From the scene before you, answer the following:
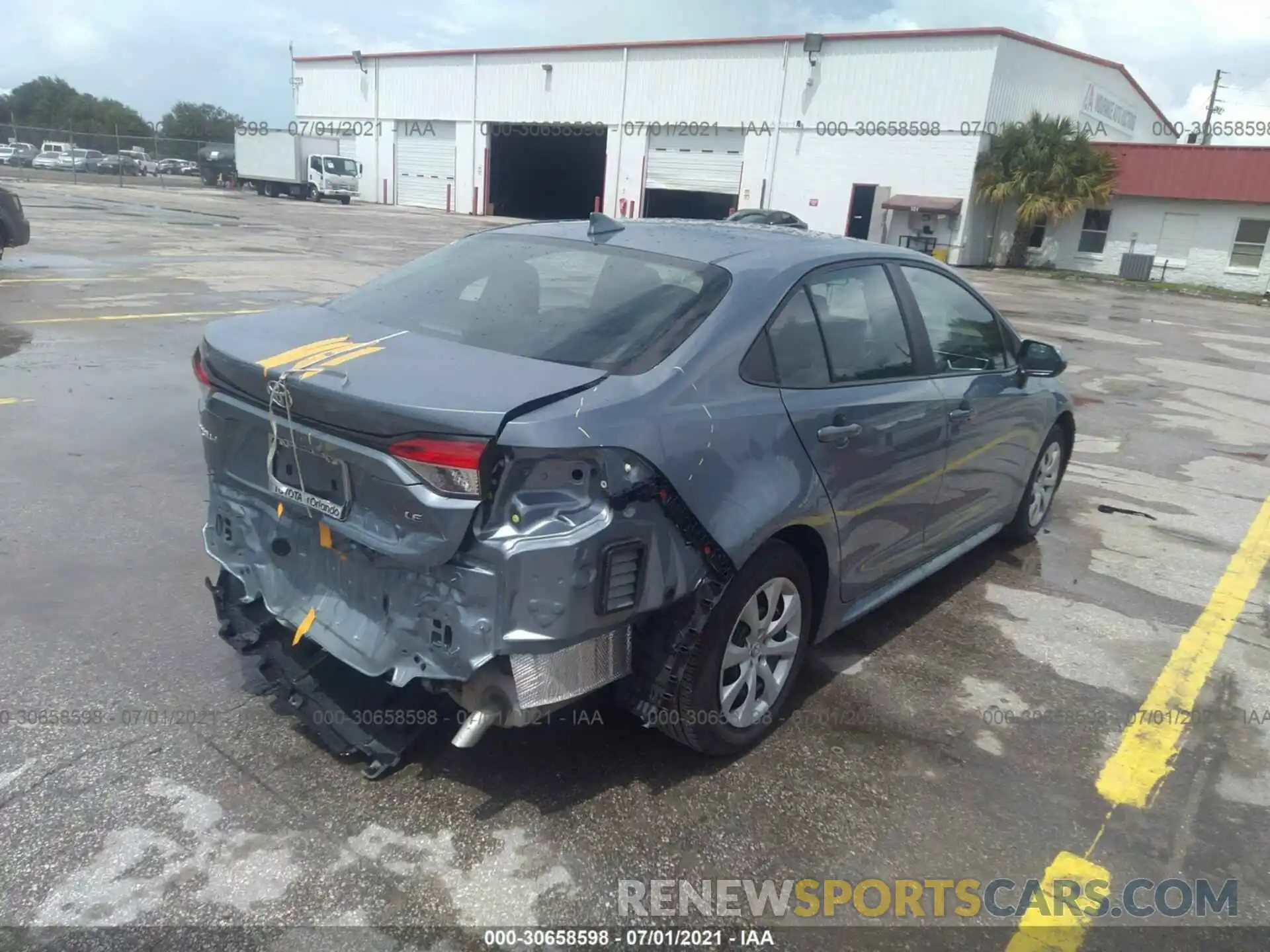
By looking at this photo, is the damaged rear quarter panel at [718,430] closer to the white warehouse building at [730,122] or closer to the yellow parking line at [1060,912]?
the yellow parking line at [1060,912]

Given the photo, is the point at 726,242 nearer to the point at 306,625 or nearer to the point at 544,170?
the point at 306,625

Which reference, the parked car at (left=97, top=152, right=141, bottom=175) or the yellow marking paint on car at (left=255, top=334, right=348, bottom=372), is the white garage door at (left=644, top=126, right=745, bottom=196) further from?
the yellow marking paint on car at (left=255, top=334, right=348, bottom=372)

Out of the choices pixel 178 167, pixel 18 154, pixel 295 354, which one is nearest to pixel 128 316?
pixel 295 354

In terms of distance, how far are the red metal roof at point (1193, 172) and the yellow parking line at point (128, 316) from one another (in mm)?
30213

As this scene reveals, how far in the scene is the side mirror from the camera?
4.77m

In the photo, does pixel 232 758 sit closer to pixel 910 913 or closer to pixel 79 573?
pixel 79 573

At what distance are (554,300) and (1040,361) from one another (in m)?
2.70

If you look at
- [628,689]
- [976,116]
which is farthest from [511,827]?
[976,116]

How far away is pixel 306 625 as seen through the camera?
9.78ft

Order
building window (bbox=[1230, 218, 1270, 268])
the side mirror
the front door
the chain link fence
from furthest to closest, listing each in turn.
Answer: the chain link fence, the front door, building window (bbox=[1230, 218, 1270, 268]), the side mirror

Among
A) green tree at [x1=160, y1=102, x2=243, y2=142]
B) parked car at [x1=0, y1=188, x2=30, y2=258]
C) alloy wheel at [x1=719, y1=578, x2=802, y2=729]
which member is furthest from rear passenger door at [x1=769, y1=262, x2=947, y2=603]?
green tree at [x1=160, y1=102, x2=243, y2=142]

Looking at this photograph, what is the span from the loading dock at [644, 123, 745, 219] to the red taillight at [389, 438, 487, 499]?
121ft

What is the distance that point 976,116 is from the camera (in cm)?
3097

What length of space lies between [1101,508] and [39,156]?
58515mm
